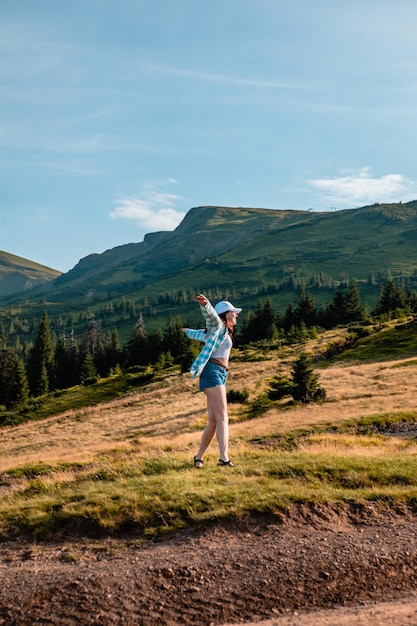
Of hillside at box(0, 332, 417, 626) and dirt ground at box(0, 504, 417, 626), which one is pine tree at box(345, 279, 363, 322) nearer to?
hillside at box(0, 332, 417, 626)

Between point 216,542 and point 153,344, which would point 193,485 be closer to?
point 216,542

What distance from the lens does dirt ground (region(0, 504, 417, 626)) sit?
577 centimetres

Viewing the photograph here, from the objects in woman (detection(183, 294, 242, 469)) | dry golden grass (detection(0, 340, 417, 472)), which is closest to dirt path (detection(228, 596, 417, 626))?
woman (detection(183, 294, 242, 469))

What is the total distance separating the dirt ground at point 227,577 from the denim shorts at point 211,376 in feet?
11.3

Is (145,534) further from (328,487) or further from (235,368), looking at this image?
(235,368)

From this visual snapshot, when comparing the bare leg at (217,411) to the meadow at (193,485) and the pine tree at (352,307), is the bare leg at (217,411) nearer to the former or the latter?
the meadow at (193,485)

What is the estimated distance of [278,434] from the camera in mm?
24266

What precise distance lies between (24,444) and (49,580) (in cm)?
4227

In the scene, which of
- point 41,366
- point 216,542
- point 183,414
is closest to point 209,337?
point 216,542

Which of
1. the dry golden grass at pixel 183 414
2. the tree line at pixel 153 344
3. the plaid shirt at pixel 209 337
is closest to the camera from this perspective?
the plaid shirt at pixel 209 337

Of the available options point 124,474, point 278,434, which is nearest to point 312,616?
point 124,474

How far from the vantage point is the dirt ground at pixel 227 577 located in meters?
5.77

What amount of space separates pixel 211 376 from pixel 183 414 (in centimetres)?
3223

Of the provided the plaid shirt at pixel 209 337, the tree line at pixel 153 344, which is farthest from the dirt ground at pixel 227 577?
the tree line at pixel 153 344
